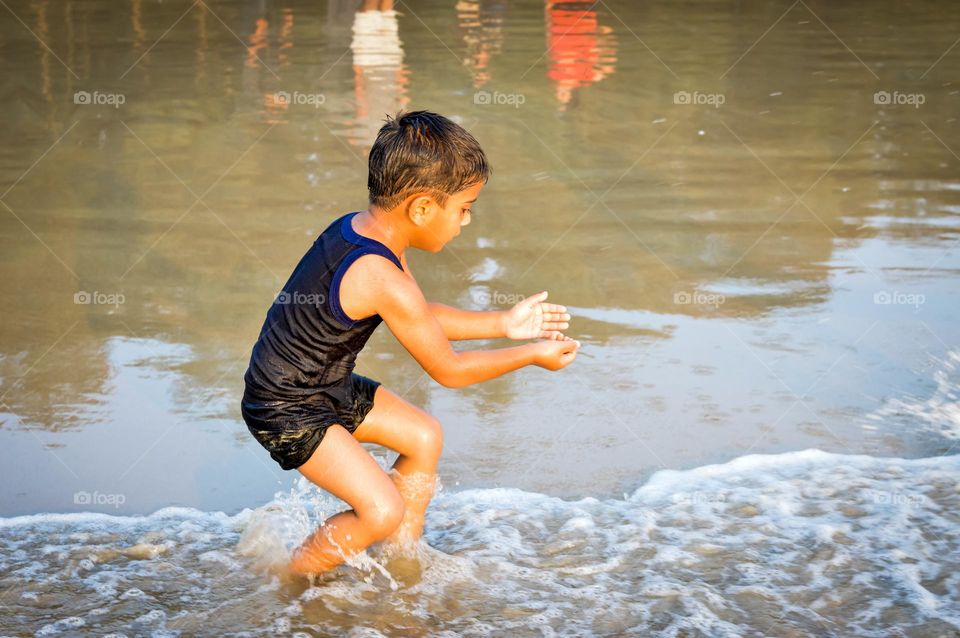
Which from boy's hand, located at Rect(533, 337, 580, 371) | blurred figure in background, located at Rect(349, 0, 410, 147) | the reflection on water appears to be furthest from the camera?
blurred figure in background, located at Rect(349, 0, 410, 147)

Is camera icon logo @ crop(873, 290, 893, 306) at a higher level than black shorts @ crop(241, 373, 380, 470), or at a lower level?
higher

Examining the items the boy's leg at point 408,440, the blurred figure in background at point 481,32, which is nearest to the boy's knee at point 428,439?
the boy's leg at point 408,440

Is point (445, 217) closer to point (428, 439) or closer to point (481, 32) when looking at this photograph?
point (428, 439)

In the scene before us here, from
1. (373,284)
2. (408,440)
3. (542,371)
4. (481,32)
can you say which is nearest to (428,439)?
(408,440)

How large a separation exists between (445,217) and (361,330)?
0.39m

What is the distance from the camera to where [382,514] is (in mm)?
2965

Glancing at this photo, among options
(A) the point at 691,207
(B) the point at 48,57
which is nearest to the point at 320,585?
(A) the point at 691,207

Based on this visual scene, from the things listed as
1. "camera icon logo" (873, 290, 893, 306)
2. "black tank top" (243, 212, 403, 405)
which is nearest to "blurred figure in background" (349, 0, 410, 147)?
"camera icon logo" (873, 290, 893, 306)

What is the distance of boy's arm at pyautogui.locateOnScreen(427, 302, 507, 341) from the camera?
3238 millimetres

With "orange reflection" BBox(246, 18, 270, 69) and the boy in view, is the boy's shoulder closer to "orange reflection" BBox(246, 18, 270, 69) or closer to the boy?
the boy

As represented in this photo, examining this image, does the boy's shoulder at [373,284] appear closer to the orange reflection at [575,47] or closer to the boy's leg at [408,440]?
the boy's leg at [408,440]

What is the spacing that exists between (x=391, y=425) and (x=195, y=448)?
1.10 metres

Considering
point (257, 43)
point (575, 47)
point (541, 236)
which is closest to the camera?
point (541, 236)

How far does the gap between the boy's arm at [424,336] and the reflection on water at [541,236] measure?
823 mm
